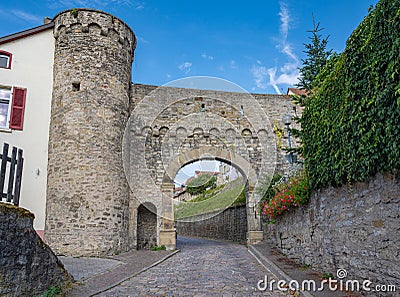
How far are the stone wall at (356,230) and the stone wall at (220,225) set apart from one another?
8634 mm

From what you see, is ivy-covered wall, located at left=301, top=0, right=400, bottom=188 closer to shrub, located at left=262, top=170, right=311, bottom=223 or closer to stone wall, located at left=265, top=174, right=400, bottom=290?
stone wall, located at left=265, top=174, right=400, bottom=290

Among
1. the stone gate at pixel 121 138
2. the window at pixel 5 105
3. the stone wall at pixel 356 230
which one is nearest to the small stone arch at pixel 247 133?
the stone gate at pixel 121 138

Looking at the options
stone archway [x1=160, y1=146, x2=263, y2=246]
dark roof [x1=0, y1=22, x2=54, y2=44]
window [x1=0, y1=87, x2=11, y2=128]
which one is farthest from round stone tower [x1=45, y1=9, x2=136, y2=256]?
stone archway [x1=160, y1=146, x2=263, y2=246]

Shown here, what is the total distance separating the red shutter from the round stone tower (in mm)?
861

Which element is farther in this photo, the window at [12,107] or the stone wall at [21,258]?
the window at [12,107]

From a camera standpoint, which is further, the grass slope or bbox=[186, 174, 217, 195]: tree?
bbox=[186, 174, 217, 195]: tree

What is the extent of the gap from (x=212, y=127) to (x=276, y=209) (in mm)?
5671

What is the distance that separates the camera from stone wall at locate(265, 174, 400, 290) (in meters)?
3.73

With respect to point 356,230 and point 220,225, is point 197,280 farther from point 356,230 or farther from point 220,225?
point 220,225

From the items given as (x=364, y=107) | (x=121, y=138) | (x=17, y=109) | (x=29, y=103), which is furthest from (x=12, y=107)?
(x=364, y=107)

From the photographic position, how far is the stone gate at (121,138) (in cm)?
1017

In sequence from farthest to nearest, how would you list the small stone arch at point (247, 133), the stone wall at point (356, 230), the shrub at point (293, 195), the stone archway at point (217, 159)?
the small stone arch at point (247, 133)
the stone archway at point (217, 159)
the shrub at point (293, 195)
the stone wall at point (356, 230)

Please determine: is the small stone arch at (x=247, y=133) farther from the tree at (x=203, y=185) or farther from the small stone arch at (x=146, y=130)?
the tree at (x=203, y=185)

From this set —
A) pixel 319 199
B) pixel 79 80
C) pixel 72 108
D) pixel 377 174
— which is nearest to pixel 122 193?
pixel 72 108
